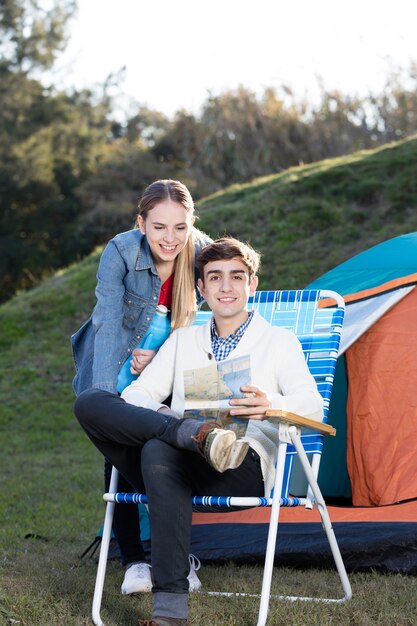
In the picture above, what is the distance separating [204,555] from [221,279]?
49.9 inches

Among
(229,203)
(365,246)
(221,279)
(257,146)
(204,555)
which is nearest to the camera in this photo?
(221,279)

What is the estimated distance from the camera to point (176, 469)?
2842mm

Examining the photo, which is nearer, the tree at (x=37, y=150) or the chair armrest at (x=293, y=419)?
the chair armrest at (x=293, y=419)

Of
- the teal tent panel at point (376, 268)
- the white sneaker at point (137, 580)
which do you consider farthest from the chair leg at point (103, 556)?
the teal tent panel at point (376, 268)

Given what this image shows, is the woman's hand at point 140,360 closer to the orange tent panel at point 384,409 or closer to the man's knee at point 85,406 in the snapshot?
the man's knee at point 85,406

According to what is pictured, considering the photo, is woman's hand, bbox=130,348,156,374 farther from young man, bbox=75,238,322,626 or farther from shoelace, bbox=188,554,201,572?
shoelace, bbox=188,554,201,572

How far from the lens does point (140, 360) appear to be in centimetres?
336

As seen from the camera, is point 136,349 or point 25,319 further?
point 25,319

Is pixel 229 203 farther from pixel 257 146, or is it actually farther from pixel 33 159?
pixel 33 159

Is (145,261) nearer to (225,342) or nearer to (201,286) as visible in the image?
(201,286)

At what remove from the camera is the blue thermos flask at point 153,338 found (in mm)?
3398

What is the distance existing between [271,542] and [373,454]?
1.21 meters

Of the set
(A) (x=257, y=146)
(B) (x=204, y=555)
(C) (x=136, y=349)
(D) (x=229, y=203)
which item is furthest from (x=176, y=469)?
(A) (x=257, y=146)

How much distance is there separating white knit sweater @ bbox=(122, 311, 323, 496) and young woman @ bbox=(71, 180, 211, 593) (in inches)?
4.7
